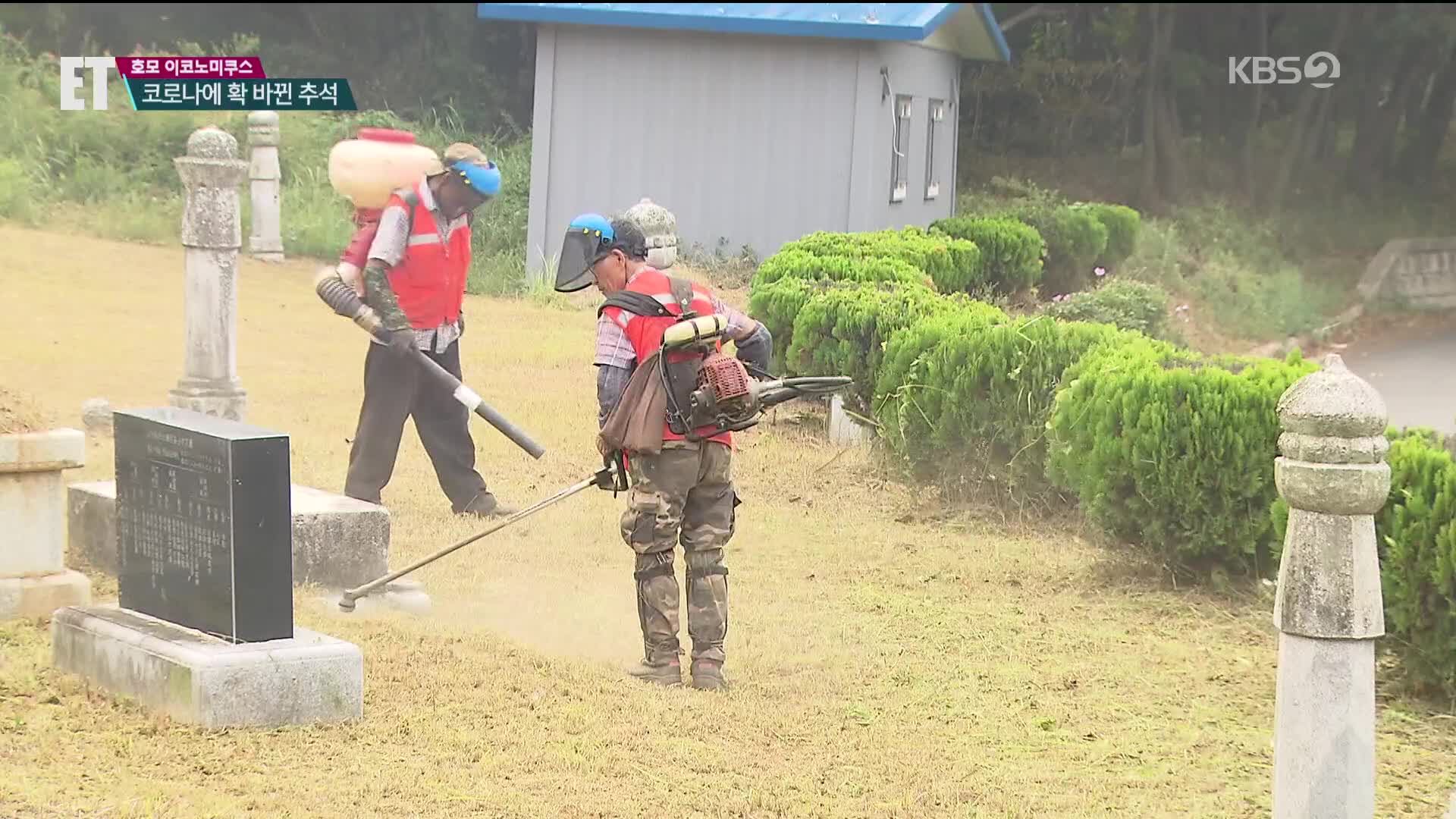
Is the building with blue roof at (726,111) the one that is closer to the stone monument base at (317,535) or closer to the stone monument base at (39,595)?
the stone monument base at (317,535)

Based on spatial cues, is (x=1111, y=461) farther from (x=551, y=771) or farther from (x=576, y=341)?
(x=576, y=341)

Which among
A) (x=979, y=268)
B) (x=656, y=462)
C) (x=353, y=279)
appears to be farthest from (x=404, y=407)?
(x=979, y=268)

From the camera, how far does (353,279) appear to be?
29.1 feet

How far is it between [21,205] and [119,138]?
12.4ft

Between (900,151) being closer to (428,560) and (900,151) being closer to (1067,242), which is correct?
(1067,242)

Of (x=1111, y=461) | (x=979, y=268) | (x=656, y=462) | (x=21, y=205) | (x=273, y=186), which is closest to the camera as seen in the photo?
(x=656, y=462)

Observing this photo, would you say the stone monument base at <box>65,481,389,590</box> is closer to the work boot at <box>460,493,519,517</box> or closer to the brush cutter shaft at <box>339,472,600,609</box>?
the brush cutter shaft at <box>339,472,600,609</box>

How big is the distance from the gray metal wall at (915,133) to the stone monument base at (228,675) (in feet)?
40.4

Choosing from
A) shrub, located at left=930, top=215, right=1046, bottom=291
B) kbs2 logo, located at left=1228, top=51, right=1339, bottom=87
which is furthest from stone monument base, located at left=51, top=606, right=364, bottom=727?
kbs2 logo, located at left=1228, top=51, right=1339, bottom=87

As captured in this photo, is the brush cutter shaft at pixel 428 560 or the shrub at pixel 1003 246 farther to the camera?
the shrub at pixel 1003 246

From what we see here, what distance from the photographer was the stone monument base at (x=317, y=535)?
7527 millimetres

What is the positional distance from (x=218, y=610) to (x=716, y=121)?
1206 centimetres
